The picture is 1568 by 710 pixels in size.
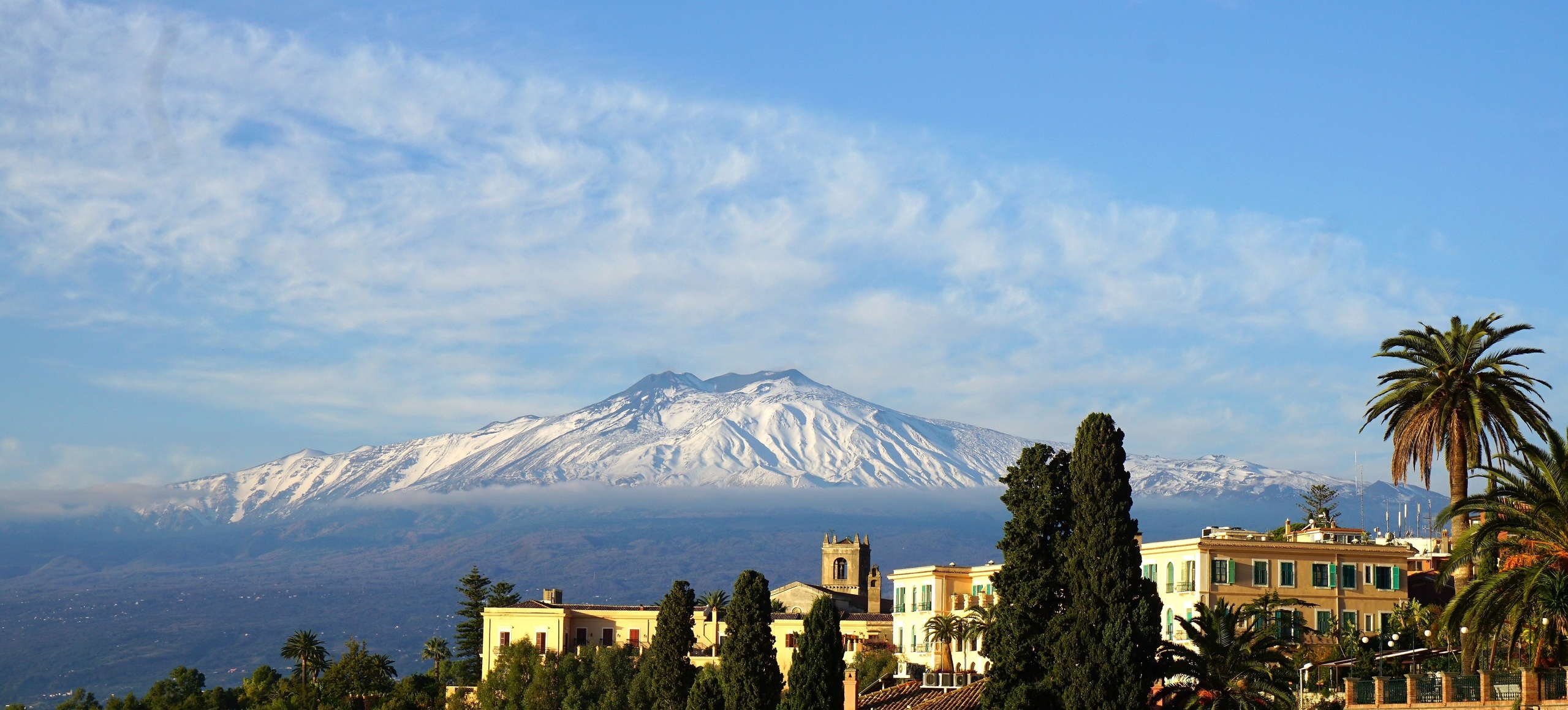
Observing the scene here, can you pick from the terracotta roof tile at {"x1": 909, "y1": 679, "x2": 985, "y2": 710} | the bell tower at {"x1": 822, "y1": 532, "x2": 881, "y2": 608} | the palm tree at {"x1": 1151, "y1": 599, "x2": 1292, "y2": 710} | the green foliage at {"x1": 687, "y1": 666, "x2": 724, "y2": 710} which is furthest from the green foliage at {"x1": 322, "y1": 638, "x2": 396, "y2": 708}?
the palm tree at {"x1": 1151, "y1": 599, "x2": 1292, "y2": 710}

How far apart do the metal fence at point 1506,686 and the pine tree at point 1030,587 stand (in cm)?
1091

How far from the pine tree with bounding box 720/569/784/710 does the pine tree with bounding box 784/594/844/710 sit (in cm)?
366

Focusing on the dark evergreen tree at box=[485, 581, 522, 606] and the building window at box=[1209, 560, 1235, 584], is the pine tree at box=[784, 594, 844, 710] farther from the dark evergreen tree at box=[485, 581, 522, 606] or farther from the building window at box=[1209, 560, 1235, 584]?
the dark evergreen tree at box=[485, 581, 522, 606]

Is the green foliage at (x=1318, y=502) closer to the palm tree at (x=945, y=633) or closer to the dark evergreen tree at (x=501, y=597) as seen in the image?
the palm tree at (x=945, y=633)

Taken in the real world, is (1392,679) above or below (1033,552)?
below

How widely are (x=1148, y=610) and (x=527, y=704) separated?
217 ft

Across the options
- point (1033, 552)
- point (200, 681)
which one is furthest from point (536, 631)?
point (1033, 552)

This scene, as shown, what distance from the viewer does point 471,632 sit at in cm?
13950

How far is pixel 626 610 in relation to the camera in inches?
4594

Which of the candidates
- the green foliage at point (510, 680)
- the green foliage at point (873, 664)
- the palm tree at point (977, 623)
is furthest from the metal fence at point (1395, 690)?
the green foliage at point (510, 680)

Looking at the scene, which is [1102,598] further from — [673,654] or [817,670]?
[673,654]

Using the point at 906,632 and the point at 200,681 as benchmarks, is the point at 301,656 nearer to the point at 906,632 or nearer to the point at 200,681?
the point at 200,681

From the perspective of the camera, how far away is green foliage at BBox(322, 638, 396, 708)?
118312 millimetres

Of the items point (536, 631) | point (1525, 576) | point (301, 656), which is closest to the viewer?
Answer: point (1525, 576)
